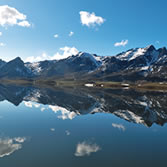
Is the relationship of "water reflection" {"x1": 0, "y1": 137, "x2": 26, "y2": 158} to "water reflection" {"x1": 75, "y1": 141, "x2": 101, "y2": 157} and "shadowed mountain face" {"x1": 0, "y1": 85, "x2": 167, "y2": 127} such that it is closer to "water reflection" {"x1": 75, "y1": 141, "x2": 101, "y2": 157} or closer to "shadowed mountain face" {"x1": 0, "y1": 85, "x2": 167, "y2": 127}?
"water reflection" {"x1": 75, "y1": 141, "x2": 101, "y2": 157}

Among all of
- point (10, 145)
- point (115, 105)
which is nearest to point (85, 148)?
point (10, 145)

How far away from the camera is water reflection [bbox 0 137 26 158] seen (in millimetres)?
17891

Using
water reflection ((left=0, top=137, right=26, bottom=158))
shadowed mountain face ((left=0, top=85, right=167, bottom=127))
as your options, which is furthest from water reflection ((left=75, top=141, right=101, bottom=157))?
shadowed mountain face ((left=0, top=85, right=167, bottom=127))

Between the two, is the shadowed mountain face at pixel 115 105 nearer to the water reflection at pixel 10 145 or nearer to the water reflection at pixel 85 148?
the water reflection at pixel 85 148

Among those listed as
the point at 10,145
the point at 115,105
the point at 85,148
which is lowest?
the point at 85,148

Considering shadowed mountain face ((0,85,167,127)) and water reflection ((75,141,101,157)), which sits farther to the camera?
shadowed mountain face ((0,85,167,127))

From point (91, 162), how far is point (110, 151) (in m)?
3.72

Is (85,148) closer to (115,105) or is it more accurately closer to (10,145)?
(10,145)

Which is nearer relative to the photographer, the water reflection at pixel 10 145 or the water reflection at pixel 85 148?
the water reflection at pixel 10 145

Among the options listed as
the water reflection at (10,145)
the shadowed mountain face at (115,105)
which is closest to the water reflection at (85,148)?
the water reflection at (10,145)

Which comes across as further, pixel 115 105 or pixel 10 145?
pixel 115 105

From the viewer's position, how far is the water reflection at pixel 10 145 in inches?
704

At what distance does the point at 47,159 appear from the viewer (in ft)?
54.5

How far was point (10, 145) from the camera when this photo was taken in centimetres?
1981
